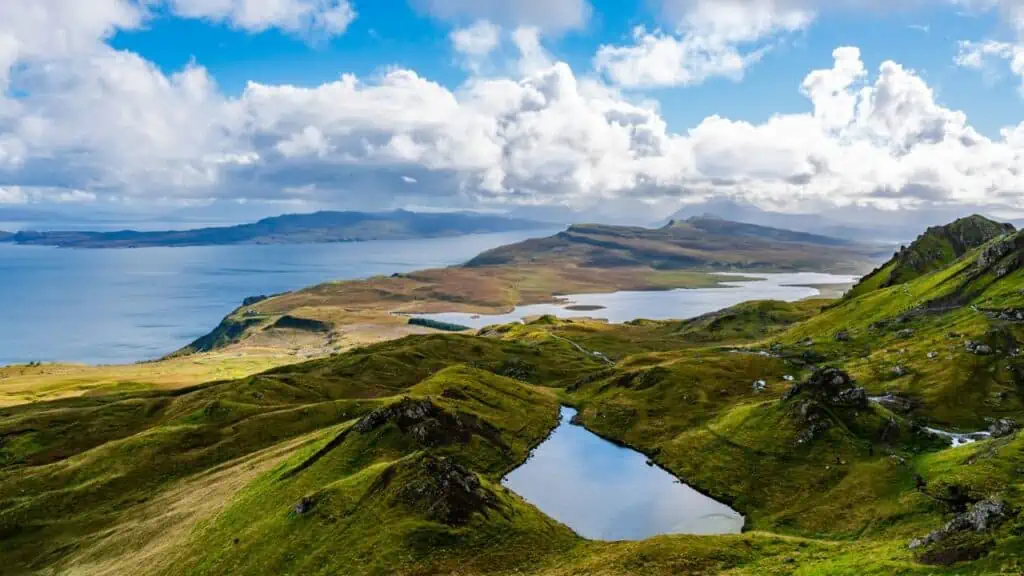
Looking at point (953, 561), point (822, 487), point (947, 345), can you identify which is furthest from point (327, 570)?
point (947, 345)

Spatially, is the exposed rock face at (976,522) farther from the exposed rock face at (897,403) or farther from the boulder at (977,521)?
the exposed rock face at (897,403)

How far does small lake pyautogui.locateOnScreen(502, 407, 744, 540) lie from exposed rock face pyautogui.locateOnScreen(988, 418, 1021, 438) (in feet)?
153

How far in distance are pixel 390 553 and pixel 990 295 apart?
197m

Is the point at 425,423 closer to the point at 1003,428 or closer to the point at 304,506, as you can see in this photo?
the point at 304,506

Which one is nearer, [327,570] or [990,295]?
[327,570]

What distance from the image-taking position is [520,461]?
11400cm

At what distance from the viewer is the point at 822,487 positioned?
9119cm

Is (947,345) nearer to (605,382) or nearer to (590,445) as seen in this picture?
(605,382)

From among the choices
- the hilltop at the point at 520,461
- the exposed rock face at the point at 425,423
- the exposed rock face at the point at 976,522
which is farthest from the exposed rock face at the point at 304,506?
the exposed rock face at the point at 976,522

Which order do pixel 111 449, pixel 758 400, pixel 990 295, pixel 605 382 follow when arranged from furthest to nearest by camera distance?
pixel 990 295 → pixel 605 382 → pixel 758 400 → pixel 111 449

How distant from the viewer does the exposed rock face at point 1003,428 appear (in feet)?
Answer: 323

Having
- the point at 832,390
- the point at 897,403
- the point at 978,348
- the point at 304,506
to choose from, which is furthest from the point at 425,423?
the point at 978,348

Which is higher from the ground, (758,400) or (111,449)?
(758,400)

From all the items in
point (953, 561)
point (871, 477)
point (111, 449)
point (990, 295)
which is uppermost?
point (990, 295)
